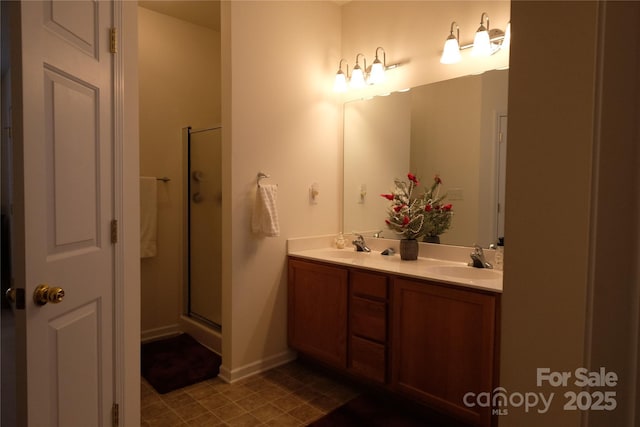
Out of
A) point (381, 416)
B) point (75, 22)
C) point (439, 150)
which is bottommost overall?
point (381, 416)

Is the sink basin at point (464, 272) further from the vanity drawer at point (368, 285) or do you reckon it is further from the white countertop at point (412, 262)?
the vanity drawer at point (368, 285)

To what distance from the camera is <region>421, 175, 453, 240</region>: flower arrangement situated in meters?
2.59

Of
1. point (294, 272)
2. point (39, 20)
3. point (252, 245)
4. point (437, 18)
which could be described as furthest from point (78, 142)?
point (437, 18)

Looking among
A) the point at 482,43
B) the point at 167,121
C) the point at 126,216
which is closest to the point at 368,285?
the point at 126,216

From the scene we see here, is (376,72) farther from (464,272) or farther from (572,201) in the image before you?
(572,201)

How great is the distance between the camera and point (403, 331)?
7.12ft

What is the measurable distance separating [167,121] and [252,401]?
7.94 ft

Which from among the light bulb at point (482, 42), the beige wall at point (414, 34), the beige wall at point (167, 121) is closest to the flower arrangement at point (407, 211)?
the beige wall at point (414, 34)

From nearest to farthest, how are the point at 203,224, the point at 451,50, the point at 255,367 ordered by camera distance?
the point at 451,50, the point at 255,367, the point at 203,224

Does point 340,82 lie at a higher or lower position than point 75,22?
higher

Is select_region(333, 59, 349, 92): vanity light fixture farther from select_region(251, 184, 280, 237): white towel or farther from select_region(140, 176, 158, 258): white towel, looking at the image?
select_region(140, 176, 158, 258): white towel

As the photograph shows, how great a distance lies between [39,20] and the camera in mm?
1117

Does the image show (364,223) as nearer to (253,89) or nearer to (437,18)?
(253,89)

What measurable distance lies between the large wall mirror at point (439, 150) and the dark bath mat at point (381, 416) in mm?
1074
